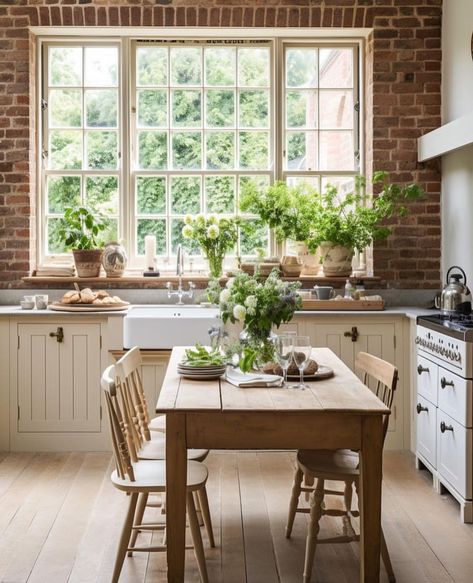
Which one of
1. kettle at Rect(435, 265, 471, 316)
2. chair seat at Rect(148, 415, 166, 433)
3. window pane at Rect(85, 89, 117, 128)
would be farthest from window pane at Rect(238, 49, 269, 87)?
chair seat at Rect(148, 415, 166, 433)

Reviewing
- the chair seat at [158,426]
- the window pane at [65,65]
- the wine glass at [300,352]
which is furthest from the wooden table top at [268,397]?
the window pane at [65,65]

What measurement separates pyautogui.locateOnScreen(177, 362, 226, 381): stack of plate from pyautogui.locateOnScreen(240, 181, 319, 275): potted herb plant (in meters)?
2.53

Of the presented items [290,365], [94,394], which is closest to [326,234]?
[94,394]

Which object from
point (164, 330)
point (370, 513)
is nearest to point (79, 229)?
point (164, 330)

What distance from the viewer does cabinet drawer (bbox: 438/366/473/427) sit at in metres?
4.11

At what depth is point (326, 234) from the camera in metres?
5.97

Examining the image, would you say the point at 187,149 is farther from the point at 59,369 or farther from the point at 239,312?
the point at 239,312

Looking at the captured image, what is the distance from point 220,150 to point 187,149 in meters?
0.25

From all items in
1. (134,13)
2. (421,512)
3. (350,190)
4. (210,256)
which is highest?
(134,13)

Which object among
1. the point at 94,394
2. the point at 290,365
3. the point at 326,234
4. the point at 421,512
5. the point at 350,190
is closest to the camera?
the point at 290,365

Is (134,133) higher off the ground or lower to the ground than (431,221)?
higher

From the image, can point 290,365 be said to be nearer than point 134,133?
Yes

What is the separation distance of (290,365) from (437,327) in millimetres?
1283

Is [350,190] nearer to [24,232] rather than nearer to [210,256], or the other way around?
[210,256]
